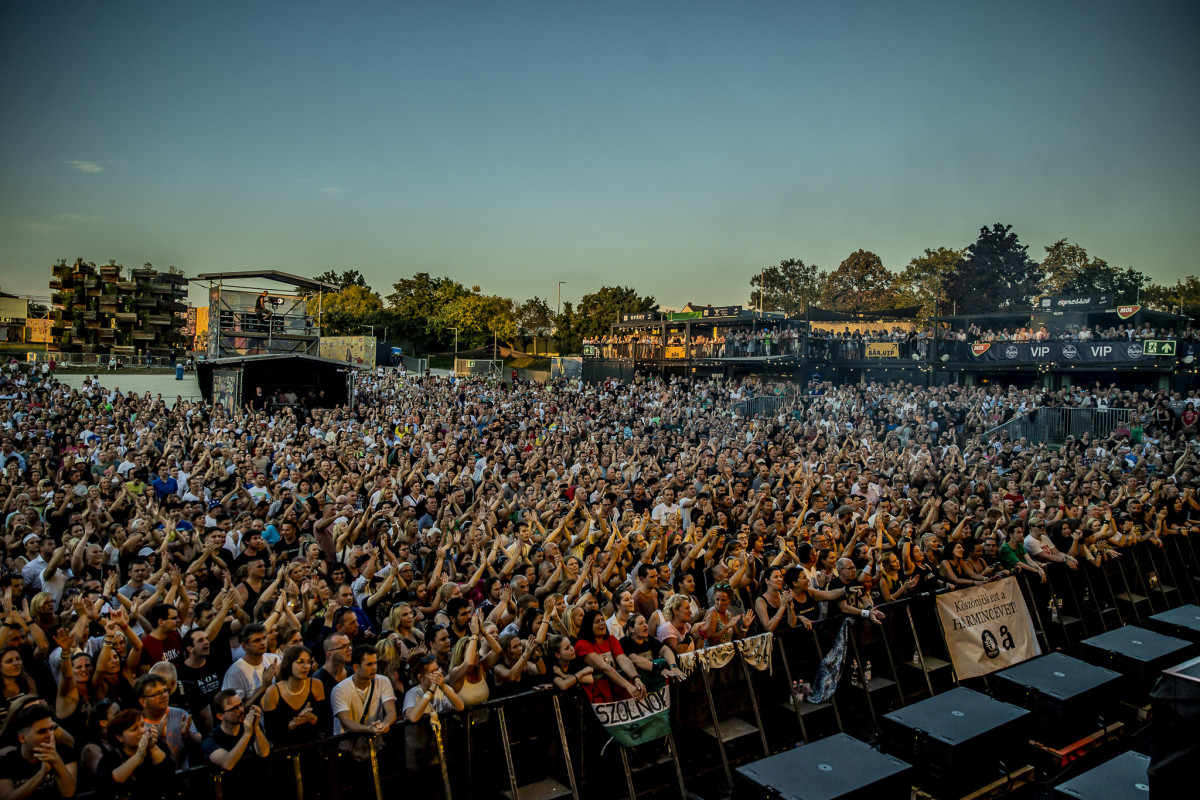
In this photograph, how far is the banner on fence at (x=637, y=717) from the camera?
17.6ft

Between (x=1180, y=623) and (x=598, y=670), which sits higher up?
(x=598, y=670)

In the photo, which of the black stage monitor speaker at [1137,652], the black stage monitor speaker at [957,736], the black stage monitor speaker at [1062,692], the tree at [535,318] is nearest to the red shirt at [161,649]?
the black stage monitor speaker at [957,736]

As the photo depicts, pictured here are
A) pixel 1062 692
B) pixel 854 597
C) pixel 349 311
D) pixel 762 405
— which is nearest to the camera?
pixel 1062 692

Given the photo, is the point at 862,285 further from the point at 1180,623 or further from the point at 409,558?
the point at 409,558

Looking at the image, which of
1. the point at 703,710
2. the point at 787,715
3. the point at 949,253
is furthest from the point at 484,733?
the point at 949,253

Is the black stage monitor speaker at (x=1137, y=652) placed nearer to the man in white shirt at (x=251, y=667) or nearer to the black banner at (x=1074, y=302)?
the man in white shirt at (x=251, y=667)

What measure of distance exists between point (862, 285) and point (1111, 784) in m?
63.2

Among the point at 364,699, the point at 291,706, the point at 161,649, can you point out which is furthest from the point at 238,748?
the point at 161,649

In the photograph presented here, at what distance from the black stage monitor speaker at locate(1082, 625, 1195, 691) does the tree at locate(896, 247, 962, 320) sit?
53562 millimetres

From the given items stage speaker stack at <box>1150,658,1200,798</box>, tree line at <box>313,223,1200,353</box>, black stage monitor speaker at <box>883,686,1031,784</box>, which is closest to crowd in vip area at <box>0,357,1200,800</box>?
black stage monitor speaker at <box>883,686,1031,784</box>

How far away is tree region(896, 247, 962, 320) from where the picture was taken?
58.5m

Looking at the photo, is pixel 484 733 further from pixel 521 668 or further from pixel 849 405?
pixel 849 405

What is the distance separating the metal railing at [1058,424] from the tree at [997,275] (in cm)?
3568

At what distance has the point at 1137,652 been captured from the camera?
7.34 metres
